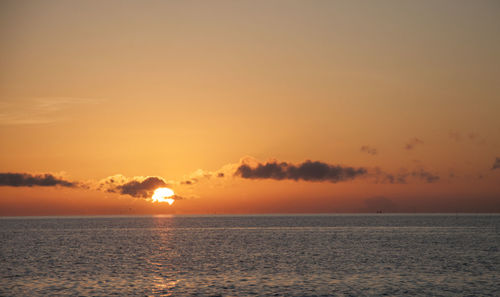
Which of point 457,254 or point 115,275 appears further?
point 457,254

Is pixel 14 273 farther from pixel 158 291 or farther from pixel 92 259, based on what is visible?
pixel 158 291

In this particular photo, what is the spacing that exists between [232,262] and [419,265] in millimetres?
30376

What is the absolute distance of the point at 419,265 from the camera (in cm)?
8288

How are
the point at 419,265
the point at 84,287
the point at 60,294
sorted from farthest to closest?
1. the point at 419,265
2. the point at 84,287
3. the point at 60,294

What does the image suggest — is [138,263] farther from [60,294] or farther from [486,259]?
[486,259]

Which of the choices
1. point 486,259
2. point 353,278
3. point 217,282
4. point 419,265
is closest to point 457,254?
point 486,259

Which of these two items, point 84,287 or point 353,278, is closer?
point 84,287

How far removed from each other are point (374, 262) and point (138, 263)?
39.8 m

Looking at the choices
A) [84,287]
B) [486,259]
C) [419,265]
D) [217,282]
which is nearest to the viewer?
[84,287]

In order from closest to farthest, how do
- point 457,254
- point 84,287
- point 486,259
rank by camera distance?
point 84,287
point 486,259
point 457,254

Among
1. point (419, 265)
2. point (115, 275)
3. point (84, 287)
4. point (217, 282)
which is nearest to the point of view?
point (84, 287)

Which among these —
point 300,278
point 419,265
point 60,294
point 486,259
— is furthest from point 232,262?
point 486,259

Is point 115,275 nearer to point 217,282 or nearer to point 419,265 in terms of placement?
point 217,282

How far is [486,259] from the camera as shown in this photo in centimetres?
9156
